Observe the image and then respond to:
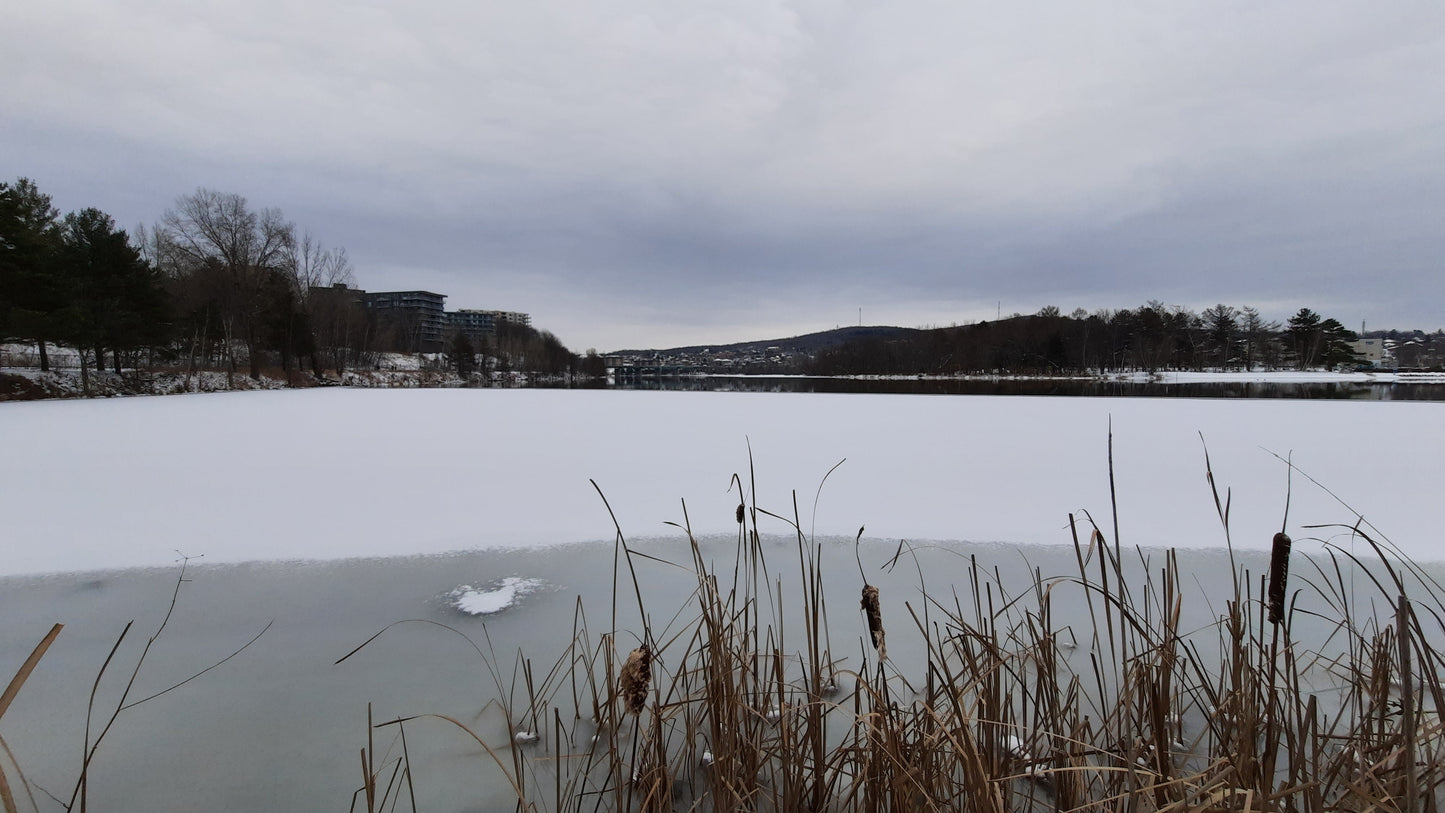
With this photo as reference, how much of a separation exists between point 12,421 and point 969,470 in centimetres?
1335

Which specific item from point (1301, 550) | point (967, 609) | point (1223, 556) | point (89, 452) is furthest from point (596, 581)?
point (89, 452)

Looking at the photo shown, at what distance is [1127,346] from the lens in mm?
51594

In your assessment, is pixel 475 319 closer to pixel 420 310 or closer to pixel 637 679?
pixel 420 310

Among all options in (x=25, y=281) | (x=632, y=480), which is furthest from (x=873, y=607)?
(x=25, y=281)

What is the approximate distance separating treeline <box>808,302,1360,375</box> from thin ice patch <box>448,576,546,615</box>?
1984 inches

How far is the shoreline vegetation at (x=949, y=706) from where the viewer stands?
1002mm

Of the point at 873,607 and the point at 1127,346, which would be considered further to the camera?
the point at 1127,346

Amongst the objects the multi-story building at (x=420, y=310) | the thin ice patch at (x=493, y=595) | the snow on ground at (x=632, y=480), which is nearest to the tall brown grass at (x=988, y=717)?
the thin ice patch at (x=493, y=595)

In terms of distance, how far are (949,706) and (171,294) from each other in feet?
94.1

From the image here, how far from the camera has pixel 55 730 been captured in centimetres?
177

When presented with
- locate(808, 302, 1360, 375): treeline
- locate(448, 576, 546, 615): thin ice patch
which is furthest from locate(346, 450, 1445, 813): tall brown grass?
locate(808, 302, 1360, 375): treeline

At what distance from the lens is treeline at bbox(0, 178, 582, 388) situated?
53.2 feet

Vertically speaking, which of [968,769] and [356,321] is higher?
[356,321]

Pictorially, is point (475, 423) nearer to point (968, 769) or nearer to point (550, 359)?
point (968, 769)
